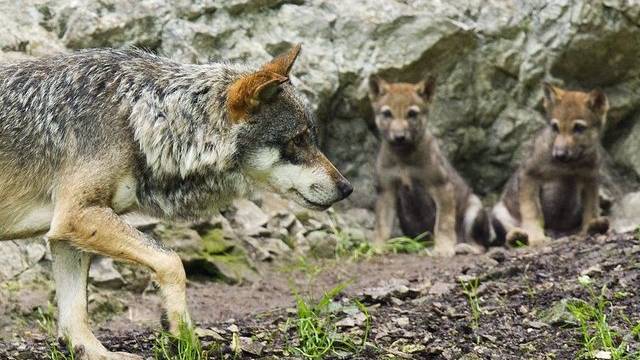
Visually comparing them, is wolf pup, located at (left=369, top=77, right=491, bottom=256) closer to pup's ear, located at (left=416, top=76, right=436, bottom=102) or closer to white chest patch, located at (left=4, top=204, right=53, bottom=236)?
pup's ear, located at (left=416, top=76, right=436, bottom=102)

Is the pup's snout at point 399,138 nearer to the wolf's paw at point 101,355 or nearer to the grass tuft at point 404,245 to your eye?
the grass tuft at point 404,245

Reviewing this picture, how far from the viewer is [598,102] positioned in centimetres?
1129

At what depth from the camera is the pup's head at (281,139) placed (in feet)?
20.0

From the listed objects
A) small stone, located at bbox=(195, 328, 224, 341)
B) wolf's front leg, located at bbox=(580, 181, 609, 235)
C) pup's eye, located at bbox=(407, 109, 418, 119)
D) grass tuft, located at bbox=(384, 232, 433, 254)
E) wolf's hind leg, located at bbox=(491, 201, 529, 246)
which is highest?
pup's eye, located at bbox=(407, 109, 418, 119)

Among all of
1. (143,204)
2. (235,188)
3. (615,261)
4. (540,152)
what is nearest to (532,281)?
(615,261)

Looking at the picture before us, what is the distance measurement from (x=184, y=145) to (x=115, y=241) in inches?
28.9

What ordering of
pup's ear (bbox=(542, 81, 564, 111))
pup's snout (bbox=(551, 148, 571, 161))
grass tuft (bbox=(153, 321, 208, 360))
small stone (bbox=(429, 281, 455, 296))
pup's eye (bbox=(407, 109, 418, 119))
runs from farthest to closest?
pup's eye (bbox=(407, 109, 418, 119)) < pup's ear (bbox=(542, 81, 564, 111)) < pup's snout (bbox=(551, 148, 571, 161)) < small stone (bbox=(429, 281, 455, 296)) < grass tuft (bbox=(153, 321, 208, 360))

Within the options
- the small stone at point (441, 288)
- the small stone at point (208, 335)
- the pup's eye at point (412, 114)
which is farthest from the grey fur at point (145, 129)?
the pup's eye at point (412, 114)

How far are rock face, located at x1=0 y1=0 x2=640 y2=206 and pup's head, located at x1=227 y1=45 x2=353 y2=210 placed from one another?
175 inches

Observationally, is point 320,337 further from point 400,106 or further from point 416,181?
point 416,181

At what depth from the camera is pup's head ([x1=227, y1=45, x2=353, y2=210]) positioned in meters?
6.09

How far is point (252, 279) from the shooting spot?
9.70 m

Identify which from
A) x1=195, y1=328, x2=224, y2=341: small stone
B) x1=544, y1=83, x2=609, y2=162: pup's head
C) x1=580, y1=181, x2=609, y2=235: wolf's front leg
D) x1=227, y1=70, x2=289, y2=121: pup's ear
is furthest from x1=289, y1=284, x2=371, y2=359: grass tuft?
x1=544, y1=83, x2=609, y2=162: pup's head

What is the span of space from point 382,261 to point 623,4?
3.80m
